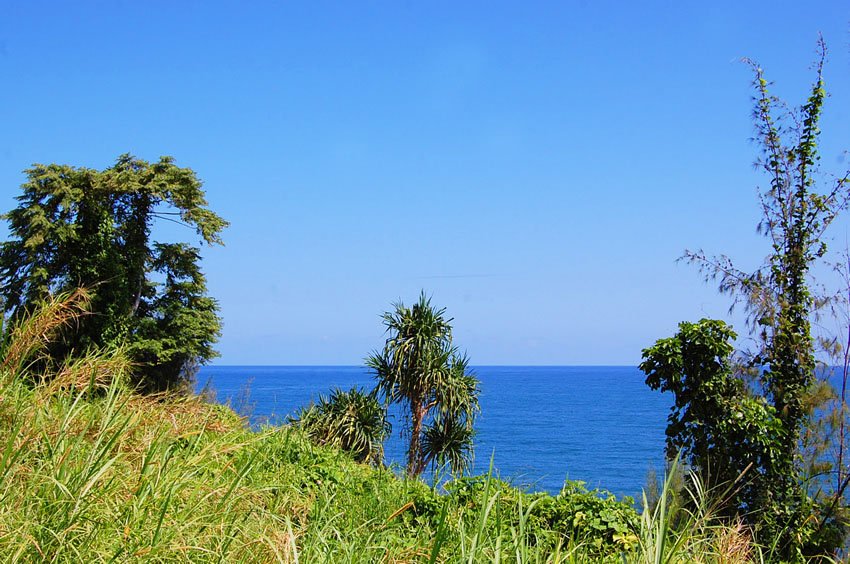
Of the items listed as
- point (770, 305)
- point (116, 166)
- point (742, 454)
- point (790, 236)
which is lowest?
point (742, 454)

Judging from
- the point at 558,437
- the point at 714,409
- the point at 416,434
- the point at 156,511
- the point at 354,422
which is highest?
the point at 714,409

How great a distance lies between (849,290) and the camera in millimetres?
11586

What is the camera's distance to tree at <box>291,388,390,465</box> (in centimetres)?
1563

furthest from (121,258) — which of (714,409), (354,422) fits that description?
(714,409)

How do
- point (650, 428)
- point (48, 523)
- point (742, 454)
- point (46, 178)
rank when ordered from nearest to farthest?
point (48, 523), point (742, 454), point (46, 178), point (650, 428)

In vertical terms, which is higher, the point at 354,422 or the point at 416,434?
the point at 354,422

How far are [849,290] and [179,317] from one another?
16743 mm

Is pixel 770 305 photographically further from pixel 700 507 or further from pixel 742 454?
pixel 700 507

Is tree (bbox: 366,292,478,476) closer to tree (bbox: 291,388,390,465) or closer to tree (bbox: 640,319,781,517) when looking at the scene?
tree (bbox: 291,388,390,465)

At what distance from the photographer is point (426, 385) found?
1681 centimetres

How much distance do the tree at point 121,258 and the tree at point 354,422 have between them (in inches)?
224

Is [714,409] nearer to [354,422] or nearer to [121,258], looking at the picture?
[354,422]

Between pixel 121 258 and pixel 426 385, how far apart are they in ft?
31.8

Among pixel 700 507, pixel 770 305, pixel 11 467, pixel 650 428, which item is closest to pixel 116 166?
pixel 770 305
